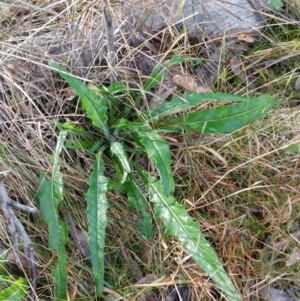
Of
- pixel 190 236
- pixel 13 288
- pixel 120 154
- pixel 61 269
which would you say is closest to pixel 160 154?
pixel 120 154

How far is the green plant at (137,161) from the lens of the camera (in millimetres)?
1527

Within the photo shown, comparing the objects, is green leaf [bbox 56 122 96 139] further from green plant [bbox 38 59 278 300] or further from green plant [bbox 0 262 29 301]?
green plant [bbox 0 262 29 301]

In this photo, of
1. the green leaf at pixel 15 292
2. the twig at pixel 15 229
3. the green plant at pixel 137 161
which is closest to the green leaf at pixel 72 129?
the green plant at pixel 137 161

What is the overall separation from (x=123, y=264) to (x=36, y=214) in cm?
31

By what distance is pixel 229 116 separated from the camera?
1623 mm

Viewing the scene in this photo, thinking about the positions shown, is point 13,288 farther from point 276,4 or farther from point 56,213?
point 276,4

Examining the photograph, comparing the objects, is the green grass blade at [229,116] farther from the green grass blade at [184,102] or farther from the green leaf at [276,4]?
the green leaf at [276,4]

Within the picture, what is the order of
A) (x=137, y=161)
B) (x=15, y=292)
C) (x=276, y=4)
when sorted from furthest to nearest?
(x=276, y=4), (x=137, y=161), (x=15, y=292)

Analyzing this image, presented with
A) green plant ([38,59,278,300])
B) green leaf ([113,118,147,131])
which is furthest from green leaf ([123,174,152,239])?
green leaf ([113,118,147,131])

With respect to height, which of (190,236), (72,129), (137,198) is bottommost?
(190,236)

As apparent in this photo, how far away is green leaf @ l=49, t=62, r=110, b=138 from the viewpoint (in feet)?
5.19

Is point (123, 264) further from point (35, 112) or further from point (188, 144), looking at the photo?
point (35, 112)

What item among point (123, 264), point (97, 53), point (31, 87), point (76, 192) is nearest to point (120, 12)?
point (97, 53)

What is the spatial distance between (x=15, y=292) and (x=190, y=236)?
1.74 ft
